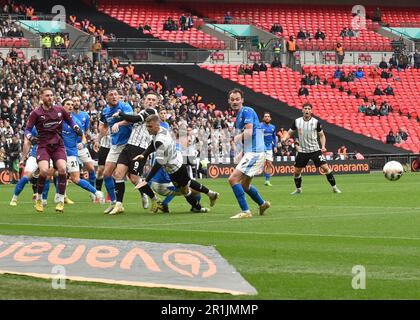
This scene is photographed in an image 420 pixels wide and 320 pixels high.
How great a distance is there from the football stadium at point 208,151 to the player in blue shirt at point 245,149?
0.13 ft

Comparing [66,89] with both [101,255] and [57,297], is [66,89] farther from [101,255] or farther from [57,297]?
[57,297]

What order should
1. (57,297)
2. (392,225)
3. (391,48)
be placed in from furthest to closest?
(391,48) → (392,225) → (57,297)

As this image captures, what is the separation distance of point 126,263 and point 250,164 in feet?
25.4

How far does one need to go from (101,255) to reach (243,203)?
6.96m

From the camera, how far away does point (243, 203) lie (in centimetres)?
1875

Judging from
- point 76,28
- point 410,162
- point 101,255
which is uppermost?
point 76,28

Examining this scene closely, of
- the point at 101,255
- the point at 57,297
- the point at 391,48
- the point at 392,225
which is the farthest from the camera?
the point at 391,48

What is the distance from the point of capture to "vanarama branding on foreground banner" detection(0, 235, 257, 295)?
994cm

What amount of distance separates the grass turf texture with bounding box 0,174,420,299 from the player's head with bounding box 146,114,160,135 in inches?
63.2

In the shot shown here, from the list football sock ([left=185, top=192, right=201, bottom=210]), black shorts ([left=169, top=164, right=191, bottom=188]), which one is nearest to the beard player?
black shorts ([left=169, top=164, right=191, bottom=188])

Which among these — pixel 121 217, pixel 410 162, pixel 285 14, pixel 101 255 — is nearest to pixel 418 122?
pixel 410 162

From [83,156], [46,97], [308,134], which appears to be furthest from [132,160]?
[308,134]

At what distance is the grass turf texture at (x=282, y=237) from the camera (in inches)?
375

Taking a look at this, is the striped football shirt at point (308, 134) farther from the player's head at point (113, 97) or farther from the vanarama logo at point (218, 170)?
the vanarama logo at point (218, 170)
